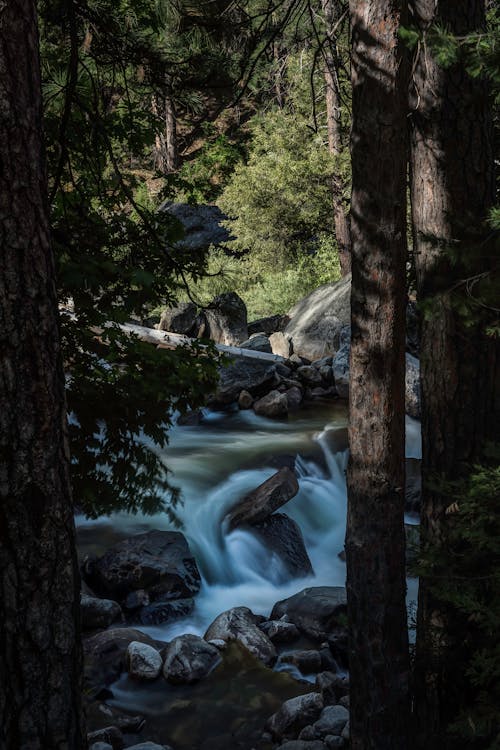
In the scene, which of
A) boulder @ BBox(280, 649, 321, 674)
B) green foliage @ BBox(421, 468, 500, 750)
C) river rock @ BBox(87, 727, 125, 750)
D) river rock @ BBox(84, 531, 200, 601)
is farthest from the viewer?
river rock @ BBox(84, 531, 200, 601)

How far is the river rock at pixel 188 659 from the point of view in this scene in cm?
684

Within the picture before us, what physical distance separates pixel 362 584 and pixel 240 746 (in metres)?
2.33

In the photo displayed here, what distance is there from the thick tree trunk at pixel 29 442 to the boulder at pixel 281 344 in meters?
13.9

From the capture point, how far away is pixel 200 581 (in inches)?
345

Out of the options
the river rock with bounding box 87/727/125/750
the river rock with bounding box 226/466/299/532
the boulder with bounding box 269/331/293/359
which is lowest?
the river rock with bounding box 87/727/125/750

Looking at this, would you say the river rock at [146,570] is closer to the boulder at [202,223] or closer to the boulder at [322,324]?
the boulder at [322,324]

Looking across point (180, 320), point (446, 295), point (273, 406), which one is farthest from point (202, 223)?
point (446, 295)

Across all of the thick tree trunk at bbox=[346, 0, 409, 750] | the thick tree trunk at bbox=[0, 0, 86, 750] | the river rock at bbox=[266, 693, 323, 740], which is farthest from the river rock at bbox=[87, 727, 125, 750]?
the thick tree trunk at bbox=[0, 0, 86, 750]

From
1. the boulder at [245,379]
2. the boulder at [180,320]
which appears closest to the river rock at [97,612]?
the boulder at [245,379]

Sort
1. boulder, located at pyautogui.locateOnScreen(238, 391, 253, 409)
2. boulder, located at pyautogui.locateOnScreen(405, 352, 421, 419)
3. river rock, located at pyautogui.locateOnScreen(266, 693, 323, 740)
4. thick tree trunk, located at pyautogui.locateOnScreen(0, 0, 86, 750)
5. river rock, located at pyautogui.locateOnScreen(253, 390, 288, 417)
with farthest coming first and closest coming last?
boulder, located at pyautogui.locateOnScreen(238, 391, 253, 409) < river rock, located at pyautogui.locateOnScreen(253, 390, 288, 417) < boulder, located at pyautogui.locateOnScreen(405, 352, 421, 419) < river rock, located at pyautogui.locateOnScreen(266, 693, 323, 740) < thick tree trunk, located at pyautogui.locateOnScreen(0, 0, 86, 750)

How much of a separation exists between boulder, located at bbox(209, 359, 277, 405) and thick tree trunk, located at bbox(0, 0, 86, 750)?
1148 cm

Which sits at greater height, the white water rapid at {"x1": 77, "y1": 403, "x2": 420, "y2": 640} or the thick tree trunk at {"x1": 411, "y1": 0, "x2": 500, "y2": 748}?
the thick tree trunk at {"x1": 411, "y1": 0, "x2": 500, "y2": 748}

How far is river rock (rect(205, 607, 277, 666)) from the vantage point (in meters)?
7.23

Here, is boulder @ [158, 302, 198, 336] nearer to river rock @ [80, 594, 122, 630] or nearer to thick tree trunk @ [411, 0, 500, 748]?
river rock @ [80, 594, 122, 630]
